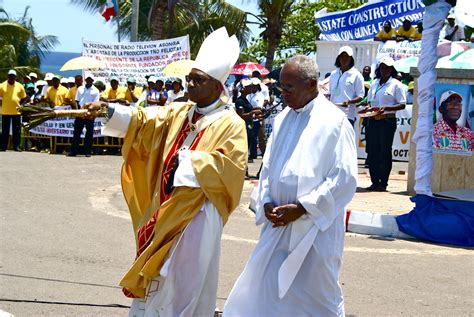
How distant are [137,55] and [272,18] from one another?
13.8 meters

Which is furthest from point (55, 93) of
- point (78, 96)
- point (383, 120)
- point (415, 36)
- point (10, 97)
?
point (383, 120)

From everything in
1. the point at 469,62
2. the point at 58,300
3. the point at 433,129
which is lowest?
the point at 58,300

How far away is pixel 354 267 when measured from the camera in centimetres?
950

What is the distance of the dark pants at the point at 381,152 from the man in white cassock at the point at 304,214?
8.98 m

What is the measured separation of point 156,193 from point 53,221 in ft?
17.9

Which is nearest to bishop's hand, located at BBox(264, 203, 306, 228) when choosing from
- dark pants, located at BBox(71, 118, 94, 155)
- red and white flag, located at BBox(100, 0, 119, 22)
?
dark pants, located at BBox(71, 118, 94, 155)

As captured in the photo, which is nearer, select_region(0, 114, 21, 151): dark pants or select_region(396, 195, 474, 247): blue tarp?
select_region(396, 195, 474, 247): blue tarp

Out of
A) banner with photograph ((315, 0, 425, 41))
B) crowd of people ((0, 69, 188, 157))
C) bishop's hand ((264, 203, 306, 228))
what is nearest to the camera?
bishop's hand ((264, 203, 306, 228))

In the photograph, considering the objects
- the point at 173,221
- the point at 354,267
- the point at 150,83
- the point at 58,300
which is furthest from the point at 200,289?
the point at 150,83

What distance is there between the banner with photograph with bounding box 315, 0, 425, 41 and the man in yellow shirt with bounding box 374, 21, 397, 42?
1.17 m

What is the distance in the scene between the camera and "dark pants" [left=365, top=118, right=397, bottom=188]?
14.9 meters

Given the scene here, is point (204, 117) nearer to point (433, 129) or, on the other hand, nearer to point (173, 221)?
point (173, 221)

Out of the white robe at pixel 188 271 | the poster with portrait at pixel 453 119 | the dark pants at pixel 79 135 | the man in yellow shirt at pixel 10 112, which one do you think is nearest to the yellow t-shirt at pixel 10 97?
the man in yellow shirt at pixel 10 112

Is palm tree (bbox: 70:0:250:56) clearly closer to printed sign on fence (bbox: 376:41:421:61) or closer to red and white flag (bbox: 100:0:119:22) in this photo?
red and white flag (bbox: 100:0:119:22)
